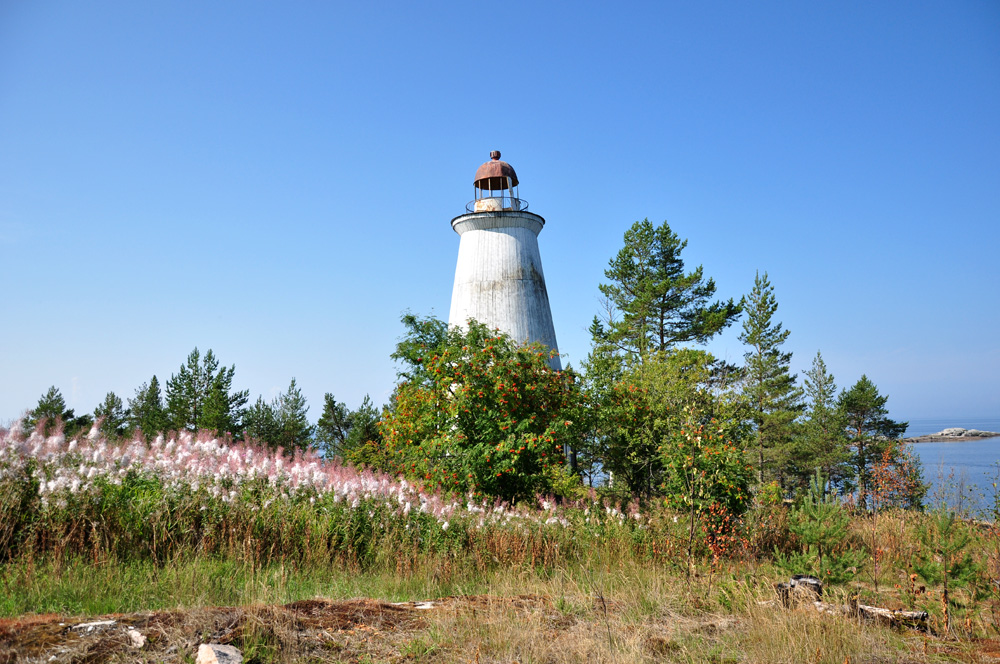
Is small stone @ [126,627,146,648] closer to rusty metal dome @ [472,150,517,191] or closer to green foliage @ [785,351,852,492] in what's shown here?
rusty metal dome @ [472,150,517,191]

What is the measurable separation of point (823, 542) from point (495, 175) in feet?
63.0

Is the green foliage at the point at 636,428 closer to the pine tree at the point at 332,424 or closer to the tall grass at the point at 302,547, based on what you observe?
A: the tall grass at the point at 302,547

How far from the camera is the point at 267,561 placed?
22.6ft

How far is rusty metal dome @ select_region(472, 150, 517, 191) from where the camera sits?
23781mm

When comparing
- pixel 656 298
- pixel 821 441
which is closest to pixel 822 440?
pixel 821 441

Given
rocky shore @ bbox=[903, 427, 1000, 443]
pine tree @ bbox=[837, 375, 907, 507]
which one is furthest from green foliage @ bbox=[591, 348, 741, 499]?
rocky shore @ bbox=[903, 427, 1000, 443]

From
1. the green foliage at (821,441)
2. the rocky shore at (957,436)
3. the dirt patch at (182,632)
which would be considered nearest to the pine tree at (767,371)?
the green foliage at (821,441)

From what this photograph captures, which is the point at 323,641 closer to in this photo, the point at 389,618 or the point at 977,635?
the point at 389,618

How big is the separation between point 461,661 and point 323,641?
3.34 ft

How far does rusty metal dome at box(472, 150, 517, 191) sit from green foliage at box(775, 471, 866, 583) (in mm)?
18436

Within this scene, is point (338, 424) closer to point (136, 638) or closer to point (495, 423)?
point (495, 423)

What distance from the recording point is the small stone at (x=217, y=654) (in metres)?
3.84

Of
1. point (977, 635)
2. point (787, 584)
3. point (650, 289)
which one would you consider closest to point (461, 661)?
point (787, 584)

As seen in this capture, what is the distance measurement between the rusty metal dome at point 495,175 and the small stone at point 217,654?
70.1ft
